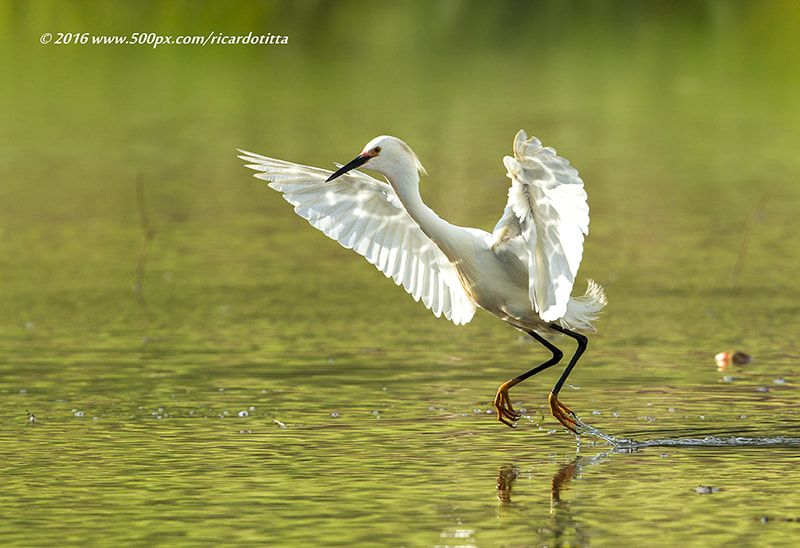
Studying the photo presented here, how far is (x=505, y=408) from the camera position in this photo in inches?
387

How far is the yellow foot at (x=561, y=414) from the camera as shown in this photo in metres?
9.53

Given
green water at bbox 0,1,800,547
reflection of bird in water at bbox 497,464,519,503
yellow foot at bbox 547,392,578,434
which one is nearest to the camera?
green water at bbox 0,1,800,547

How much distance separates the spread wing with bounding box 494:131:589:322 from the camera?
8516 millimetres

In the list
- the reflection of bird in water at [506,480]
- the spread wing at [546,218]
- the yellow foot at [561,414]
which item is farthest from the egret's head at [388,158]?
the reflection of bird in water at [506,480]

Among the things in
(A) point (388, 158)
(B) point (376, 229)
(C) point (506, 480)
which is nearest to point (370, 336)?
(B) point (376, 229)

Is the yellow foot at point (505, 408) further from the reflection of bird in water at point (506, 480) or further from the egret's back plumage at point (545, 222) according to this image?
the reflection of bird in water at point (506, 480)

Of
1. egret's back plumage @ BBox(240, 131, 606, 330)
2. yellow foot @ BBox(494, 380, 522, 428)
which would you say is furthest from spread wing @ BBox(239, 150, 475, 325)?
yellow foot @ BBox(494, 380, 522, 428)

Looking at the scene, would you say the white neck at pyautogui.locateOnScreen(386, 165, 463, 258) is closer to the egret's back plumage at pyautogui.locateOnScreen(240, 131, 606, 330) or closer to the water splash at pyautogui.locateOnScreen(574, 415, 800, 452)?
the egret's back plumage at pyautogui.locateOnScreen(240, 131, 606, 330)

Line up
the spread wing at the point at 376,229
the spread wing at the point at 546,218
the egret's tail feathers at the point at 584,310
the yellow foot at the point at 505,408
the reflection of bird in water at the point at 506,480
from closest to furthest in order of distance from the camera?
the reflection of bird in water at the point at 506,480
the spread wing at the point at 546,218
the yellow foot at the point at 505,408
the egret's tail feathers at the point at 584,310
the spread wing at the point at 376,229

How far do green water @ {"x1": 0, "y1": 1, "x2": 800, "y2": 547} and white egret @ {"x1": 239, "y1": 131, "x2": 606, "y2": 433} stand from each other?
2.23ft

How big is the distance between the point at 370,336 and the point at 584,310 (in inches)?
133

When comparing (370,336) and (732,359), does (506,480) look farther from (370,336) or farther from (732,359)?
(370,336)

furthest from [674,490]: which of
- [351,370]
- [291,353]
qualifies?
[291,353]

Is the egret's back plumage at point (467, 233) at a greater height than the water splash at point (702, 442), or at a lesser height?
greater
